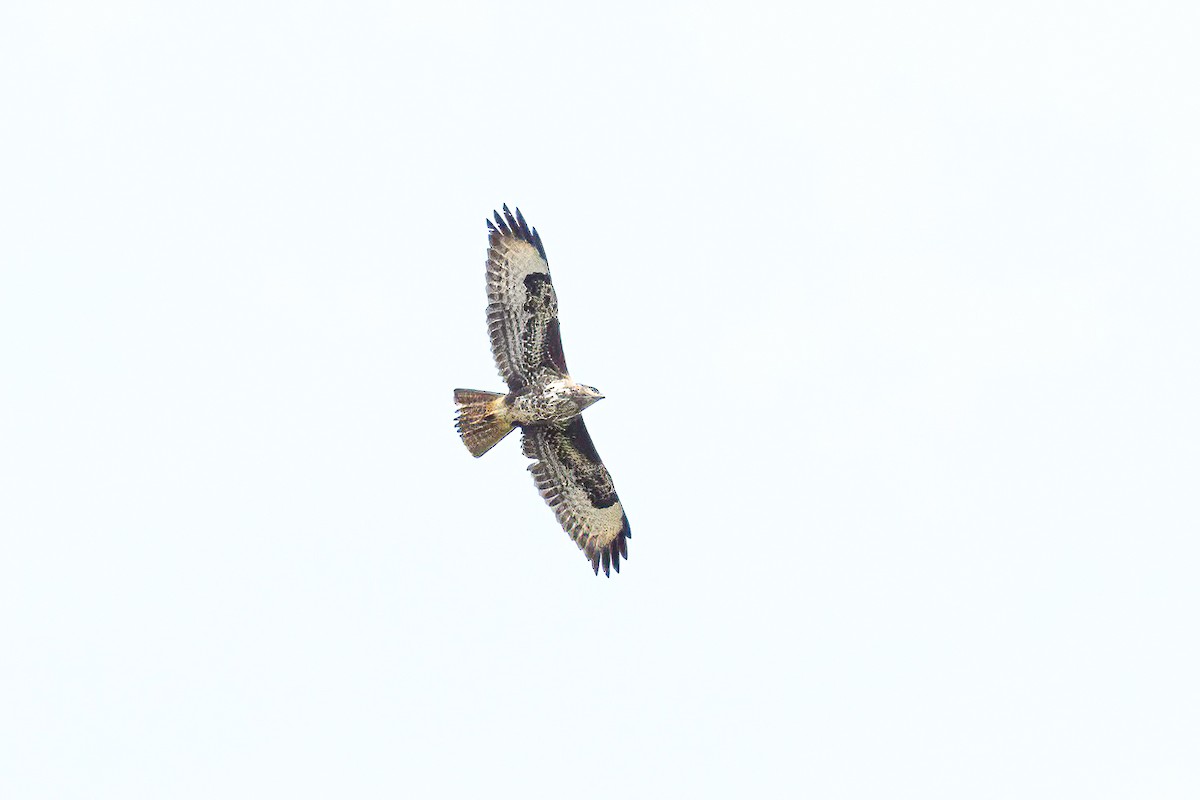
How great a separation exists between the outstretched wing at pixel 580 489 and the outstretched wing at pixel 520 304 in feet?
3.44

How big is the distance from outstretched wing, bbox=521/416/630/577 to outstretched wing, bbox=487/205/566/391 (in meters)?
1.05

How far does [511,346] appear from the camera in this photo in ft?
80.9

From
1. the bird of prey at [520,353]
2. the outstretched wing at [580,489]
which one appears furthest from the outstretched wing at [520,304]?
the outstretched wing at [580,489]

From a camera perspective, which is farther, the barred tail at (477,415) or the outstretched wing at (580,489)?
the outstretched wing at (580,489)

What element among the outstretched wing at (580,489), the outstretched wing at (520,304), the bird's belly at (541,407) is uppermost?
the outstretched wing at (520,304)

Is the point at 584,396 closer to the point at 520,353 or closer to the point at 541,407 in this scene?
the point at 541,407

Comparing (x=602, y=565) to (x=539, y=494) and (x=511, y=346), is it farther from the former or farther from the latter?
(x=511, y=346)

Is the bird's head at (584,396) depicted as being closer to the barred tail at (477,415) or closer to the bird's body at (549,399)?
the bird's body at (549,399)

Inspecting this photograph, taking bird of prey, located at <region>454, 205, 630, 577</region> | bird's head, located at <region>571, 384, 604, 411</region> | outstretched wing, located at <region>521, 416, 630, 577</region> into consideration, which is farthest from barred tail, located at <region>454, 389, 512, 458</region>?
bird's head, located at <region>571, 384, 604, 411</region>

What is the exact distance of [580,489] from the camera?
26031 mm

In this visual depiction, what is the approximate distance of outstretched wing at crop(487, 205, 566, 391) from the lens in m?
24.6

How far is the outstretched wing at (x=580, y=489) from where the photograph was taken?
2558cm

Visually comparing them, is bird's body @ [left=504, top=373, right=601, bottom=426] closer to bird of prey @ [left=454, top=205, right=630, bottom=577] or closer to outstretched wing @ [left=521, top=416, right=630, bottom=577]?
bird of prey @ [left=454, top=205, right=630, bottom=577]

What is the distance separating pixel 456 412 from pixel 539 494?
185cm
